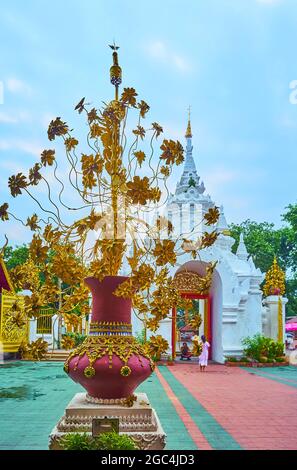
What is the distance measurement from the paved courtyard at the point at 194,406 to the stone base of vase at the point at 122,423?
2.38 metres

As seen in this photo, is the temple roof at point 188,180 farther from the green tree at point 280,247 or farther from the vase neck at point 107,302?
the vase neck at point 107,302

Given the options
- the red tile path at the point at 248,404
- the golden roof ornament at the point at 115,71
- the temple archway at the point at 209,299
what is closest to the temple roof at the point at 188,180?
the temple archway at the point at 209,299

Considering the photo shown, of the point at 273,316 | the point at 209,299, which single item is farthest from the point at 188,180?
the point at 273,316

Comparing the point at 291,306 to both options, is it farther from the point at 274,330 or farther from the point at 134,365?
the point at 134,365

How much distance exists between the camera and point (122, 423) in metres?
4.21

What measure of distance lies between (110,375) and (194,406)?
19.5ft

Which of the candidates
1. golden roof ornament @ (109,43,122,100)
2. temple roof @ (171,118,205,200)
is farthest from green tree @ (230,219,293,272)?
golden roof ornament @ (109,43,122,100)

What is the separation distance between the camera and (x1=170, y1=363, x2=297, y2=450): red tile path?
706 cm

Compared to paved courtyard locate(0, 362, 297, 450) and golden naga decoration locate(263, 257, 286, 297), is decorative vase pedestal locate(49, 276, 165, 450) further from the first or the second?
golden naga decoration locate(263, 257, 286, 297)

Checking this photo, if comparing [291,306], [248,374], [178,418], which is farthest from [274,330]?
[291,306]

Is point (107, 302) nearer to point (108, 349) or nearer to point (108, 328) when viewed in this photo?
point (108, 328)

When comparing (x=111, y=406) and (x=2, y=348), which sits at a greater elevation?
(x=111, y=406)
